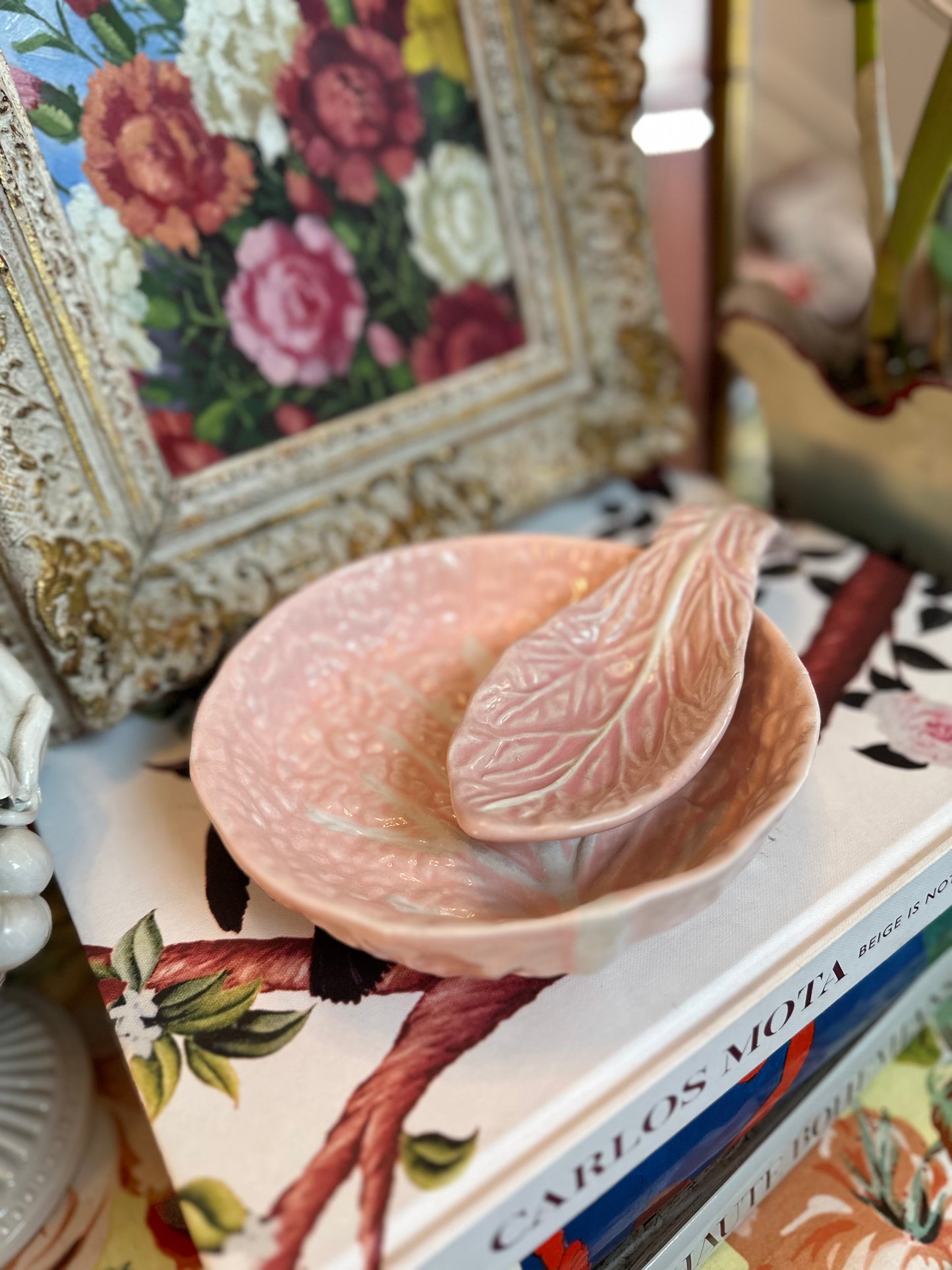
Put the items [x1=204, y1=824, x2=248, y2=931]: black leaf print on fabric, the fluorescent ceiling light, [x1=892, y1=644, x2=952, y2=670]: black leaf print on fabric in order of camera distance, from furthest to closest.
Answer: the fluorescent ceiling light
[x1=892, y1=644, x2=952, y2=670]: black leaf print on fabric
[x1=204, y1=824, x2=248, y2=931]: black leaf print on fabric

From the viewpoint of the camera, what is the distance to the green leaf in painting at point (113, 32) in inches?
16.7

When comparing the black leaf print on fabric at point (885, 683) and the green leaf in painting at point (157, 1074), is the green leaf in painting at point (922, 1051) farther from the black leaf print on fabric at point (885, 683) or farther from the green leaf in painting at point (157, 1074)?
the green leaf in painting at point (157, 1074)

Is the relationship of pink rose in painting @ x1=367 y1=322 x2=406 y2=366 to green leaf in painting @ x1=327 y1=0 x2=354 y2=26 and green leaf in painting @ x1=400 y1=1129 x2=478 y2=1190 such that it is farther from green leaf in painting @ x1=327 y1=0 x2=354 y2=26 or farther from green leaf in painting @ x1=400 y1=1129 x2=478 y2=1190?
green leaf in painting @ x1=400 y1=1129 x2=478 y2=1190

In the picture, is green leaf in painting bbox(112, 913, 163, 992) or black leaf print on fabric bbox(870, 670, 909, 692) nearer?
green leaf in painting bbox(112, 913, 163, 992)

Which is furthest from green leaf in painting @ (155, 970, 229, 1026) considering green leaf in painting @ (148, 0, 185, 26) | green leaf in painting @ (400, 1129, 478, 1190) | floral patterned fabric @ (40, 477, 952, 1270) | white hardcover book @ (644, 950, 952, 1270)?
green leaf in painting @ (148, 0, 185, 26)

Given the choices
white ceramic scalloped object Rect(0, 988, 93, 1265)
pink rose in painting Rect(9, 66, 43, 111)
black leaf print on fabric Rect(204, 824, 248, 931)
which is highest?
pink rose in painting Rect(9, 66, 43, 111)

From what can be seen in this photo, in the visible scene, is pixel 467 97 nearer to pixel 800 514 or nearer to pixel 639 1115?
pixel 800 514

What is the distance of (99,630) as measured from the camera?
1.53ft

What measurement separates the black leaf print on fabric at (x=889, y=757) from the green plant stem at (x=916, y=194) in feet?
0.95

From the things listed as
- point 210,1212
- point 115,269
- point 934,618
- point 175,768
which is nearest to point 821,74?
point 934,618

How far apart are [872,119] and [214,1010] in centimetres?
57

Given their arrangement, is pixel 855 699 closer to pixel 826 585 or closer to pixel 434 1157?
pixel 826 585

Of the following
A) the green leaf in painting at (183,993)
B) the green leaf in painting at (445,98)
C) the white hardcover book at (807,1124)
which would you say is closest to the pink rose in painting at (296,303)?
the green leaf in painting at (445,98)

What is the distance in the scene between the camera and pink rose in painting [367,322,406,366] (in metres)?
0.54
